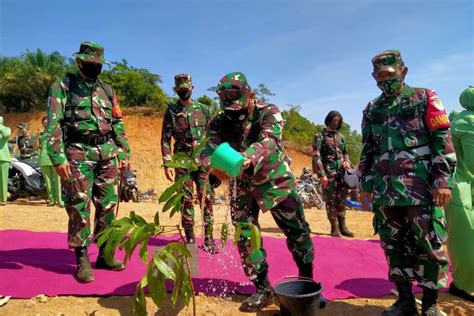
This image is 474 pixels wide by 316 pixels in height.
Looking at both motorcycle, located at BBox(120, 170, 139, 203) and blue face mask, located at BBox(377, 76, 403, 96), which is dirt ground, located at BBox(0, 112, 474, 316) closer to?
blue face mask, located at BBox(377, 76, 403, 96)

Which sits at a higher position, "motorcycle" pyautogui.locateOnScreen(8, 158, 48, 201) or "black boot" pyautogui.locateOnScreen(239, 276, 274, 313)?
"motorcycle" pyautogui.locateOnScreen(8, 158, 48, 201)

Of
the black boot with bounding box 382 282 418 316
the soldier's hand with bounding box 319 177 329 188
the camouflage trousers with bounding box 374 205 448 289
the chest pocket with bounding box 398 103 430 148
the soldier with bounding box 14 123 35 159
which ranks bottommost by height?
the black boot with bounding box 382 282 418 316

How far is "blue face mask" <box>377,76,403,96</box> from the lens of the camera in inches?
116

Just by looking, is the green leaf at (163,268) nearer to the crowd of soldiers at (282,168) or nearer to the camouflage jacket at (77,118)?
the crowd of soldiers at (282,168)

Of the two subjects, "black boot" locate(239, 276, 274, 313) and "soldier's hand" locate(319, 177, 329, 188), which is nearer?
"black boot" locate(239, 276, 274, 313)

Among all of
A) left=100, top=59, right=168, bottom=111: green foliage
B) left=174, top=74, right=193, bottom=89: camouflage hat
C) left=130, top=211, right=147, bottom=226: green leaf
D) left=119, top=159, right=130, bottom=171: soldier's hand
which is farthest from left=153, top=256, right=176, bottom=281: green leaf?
left=100, top=59, right=168, bottom=111: green foliage

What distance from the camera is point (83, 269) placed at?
3531 millimetres

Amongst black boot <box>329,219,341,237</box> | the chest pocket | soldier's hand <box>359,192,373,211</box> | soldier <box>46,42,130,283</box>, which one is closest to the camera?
the chest pocket

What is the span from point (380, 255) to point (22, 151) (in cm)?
1003

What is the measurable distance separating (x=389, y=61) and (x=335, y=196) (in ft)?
12.6

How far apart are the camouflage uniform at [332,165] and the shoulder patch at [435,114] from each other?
354 cm

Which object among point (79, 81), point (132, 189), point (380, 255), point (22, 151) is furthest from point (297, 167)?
point (79, 81)

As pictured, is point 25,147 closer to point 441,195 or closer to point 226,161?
point 226,161

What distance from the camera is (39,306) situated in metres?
3.04
